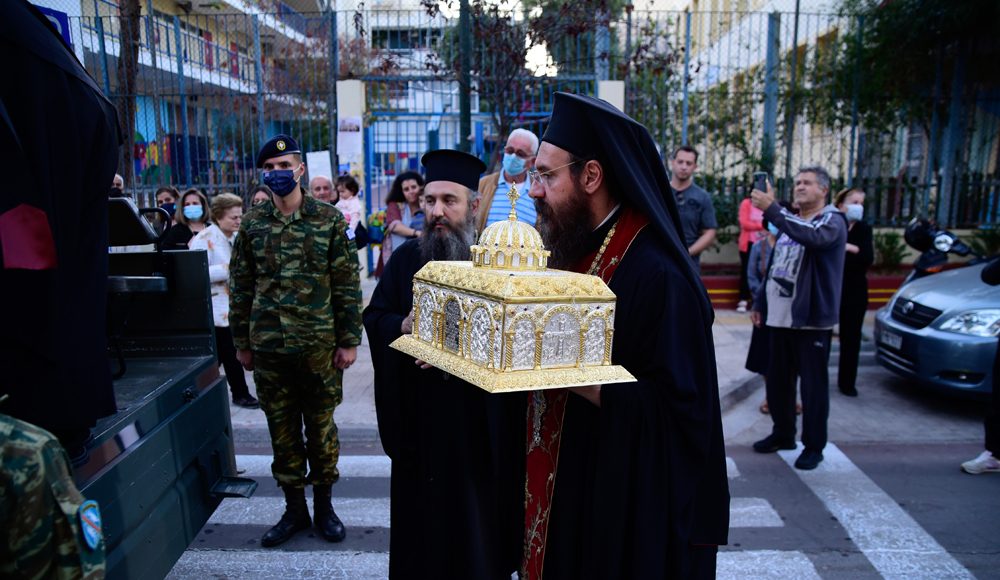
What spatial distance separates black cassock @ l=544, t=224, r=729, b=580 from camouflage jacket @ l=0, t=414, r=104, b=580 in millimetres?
1405

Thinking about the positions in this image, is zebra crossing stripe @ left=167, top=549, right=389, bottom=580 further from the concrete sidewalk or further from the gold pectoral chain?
the gold pectoral chain

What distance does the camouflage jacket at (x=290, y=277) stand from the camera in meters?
3.93

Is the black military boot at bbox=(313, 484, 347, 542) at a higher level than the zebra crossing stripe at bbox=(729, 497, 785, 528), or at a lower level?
higher

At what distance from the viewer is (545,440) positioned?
244cm

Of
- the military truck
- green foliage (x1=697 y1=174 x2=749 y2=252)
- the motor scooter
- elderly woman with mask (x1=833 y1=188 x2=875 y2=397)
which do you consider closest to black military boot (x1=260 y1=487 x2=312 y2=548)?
the military truck

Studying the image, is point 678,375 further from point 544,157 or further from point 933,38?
point 933,38

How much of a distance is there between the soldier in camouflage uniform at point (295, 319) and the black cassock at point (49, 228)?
170 centimetres

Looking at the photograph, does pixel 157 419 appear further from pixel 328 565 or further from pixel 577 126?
pixel 577 126

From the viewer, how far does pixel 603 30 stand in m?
9.30

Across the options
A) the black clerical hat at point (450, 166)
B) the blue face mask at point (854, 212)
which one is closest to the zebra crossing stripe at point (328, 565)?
the black clerical hat at point (450, 166)

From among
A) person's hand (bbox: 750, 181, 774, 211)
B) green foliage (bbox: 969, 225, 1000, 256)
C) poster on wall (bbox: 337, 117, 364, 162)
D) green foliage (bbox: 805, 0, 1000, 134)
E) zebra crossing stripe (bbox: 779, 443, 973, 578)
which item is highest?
green foliage (bbox: 805, 0, 1000, 134)

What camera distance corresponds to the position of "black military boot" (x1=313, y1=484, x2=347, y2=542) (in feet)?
13.7

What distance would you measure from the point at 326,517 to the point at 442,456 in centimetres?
184

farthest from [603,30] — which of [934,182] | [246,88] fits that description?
[934,182]
